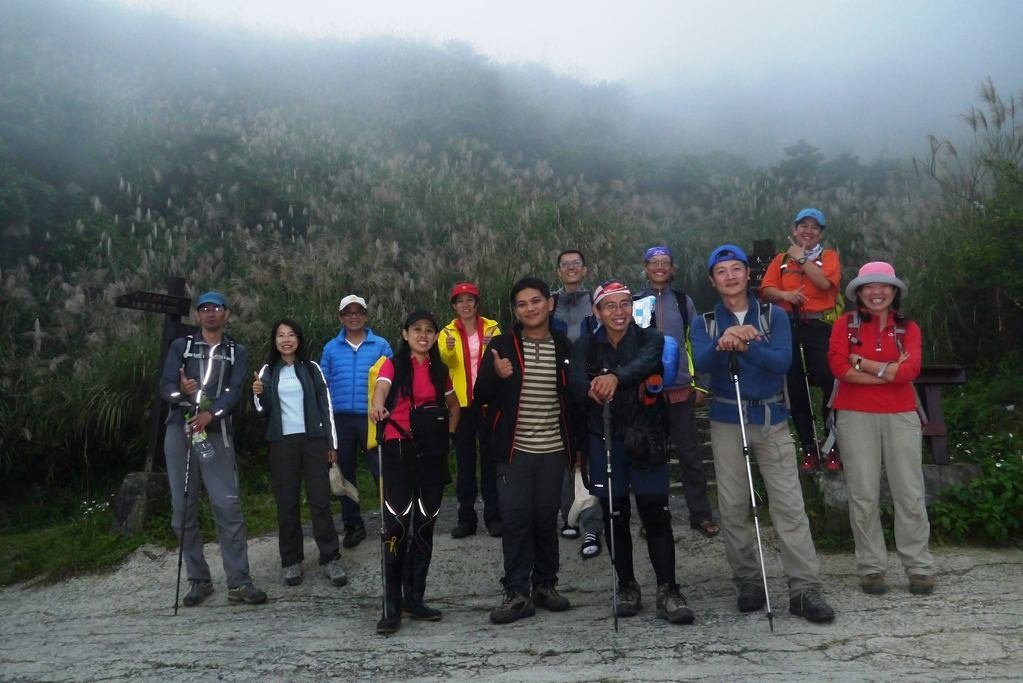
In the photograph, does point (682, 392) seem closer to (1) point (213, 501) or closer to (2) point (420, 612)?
(2) point (420, 612)

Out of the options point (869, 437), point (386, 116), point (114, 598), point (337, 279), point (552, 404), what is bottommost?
point (114, 598)

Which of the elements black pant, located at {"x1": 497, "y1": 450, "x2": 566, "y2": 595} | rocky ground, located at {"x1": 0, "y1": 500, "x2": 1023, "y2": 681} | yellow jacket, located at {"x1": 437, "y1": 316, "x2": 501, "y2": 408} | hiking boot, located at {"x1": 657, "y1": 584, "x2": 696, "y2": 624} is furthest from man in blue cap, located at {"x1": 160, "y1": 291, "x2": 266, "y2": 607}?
hiking boot, located at {"x1": 657, "y1": 584, "x2": 696, "y2": 624}

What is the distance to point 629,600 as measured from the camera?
4.99 meters

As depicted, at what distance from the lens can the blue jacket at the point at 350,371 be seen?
22.5 ft

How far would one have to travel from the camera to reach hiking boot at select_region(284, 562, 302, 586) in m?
6.29

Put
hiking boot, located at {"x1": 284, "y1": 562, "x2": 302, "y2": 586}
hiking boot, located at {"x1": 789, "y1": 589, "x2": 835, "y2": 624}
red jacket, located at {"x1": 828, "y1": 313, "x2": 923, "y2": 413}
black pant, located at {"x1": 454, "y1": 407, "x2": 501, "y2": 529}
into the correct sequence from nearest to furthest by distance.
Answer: hiking boot, located at {"x1": 789, "y1": 589, "x2": 835, "y2": 624}
red jacket, located at {"x1": 828, "y1": 313, "x2": 923, "y2": 413}
hiking boot, located at {"x1": 284, "y1": 562, "x2": 302, "y2": 586}
black pant, located at {"x1": 454, "y1": 407, "x2": 501, "y2": 529}

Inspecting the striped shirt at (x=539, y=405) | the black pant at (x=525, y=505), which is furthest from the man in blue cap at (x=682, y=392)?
the black pant at (x=525, y=505)

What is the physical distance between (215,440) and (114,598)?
1.66 meters

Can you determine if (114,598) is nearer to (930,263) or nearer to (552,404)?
(552,404)

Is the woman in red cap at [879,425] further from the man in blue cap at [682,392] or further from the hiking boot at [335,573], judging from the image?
the hiking boot at [335,573]

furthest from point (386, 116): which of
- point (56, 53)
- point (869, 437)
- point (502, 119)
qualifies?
point (869, 437)

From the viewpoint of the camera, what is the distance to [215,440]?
20.0ft

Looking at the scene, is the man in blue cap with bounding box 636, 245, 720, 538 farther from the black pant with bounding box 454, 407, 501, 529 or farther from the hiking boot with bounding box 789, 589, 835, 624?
the hiking boot with bounding box 789, 589, 835, 624

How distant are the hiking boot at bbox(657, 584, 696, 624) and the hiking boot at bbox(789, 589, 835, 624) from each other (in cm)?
57
